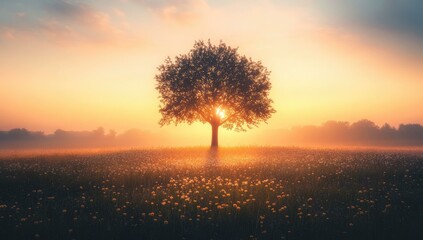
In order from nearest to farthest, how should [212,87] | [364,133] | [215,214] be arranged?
[215,214]
[212,87]
[364,133]

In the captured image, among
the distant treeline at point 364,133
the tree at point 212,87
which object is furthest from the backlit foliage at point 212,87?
the distant treeline at point 364,133

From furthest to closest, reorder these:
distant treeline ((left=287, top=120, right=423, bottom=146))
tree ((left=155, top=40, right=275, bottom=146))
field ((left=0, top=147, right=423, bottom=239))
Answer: distant treeline ((left=287, top=120, right=423, bottom=146)), tree ((left=155, top=40, right=275, bottom=146)), field ((left=0, top=147, right=423, bottom=239))

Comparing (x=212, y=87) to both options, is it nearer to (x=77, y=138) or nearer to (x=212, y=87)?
(x=212, y=87)

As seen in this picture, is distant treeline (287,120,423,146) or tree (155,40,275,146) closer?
tree (155,40,275,146)

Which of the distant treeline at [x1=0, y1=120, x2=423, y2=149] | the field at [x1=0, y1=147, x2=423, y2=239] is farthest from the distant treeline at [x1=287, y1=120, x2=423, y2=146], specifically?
the field at [x1=0, y1=147, x2=423, y2=239]

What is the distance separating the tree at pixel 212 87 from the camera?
37.8 meters

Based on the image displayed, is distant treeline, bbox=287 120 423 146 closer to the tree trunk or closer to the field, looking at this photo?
the tree trunk

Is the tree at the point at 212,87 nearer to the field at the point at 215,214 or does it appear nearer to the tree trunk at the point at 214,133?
the tree trunk at the point at 214,133

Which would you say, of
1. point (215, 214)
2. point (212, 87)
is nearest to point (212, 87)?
point (212, 87)

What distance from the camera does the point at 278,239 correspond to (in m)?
7.70

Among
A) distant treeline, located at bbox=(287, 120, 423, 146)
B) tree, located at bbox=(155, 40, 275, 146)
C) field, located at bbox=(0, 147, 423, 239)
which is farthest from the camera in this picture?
distant treeline, located at bbox=(287, 120, 423, 146)

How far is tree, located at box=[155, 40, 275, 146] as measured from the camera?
3778cm

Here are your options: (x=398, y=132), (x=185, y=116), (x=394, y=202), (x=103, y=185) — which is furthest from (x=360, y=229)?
(x=398, y=132)

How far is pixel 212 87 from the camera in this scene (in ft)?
124
